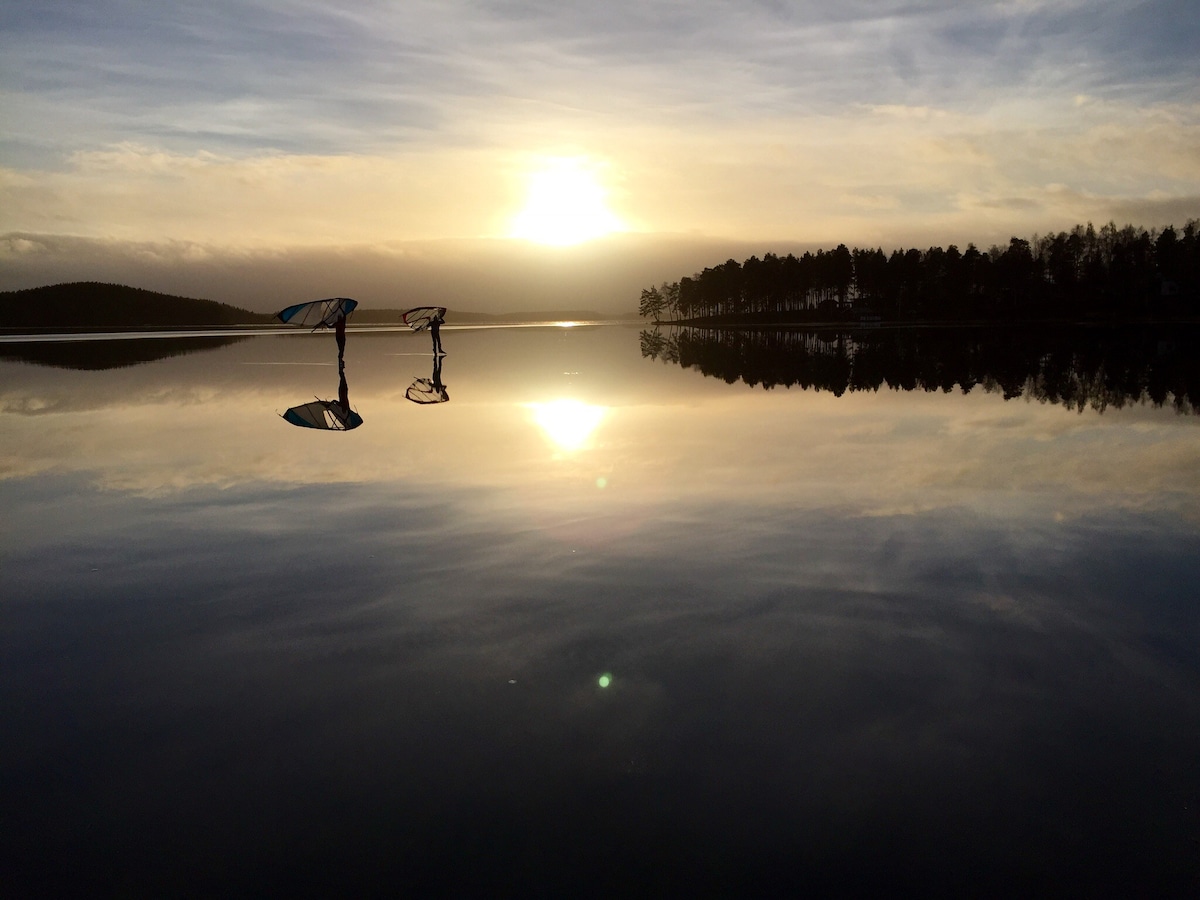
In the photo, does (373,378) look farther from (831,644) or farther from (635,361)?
(831,644)

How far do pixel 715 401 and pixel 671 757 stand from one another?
2519 cm

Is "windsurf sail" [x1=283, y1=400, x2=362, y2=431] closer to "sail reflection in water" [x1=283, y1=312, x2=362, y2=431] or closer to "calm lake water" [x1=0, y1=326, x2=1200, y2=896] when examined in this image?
"sail reflection in water" [x1=283, y1=312, x2=362, y2=431]

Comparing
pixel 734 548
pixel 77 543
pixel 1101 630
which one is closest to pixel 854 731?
pixel 1101 630

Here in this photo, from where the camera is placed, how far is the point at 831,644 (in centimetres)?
838

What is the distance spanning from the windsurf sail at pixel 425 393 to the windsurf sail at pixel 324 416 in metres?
3.22

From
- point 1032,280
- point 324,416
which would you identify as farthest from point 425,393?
point 1032,280

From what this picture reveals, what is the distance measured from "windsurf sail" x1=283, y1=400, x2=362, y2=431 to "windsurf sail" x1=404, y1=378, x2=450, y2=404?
3.22 m

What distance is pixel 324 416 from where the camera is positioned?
87.5 ft

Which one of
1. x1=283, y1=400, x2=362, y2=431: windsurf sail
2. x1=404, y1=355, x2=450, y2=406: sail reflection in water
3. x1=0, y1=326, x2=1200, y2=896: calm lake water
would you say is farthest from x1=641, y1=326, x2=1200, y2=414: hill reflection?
x1=283, y1=400, x2=362, y2=431: windsurf sail

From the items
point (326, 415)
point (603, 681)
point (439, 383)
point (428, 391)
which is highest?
point (603, 681)

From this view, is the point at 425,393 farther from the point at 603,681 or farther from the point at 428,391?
the point at 603,681

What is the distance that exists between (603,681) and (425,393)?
1103 inches

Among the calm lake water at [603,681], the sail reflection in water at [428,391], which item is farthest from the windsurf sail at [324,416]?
the calm lake water at [603,681]

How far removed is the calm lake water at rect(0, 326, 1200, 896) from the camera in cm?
522
